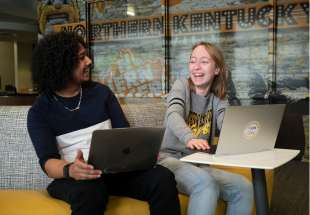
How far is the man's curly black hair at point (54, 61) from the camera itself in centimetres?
158

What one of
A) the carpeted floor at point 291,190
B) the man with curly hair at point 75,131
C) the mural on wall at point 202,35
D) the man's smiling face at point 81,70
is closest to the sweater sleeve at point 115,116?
the man with curly hair at point 75,131

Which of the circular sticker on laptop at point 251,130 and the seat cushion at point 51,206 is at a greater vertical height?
the circular sticker on laptop at point 251,130

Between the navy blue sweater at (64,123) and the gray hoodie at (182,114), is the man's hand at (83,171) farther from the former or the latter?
the gray hoodie at (182,114)

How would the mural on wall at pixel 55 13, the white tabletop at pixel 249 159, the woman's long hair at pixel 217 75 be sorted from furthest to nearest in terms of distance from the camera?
the mural on wall at pixel 55 13 → the woman's long hair at pixel 217 75 → the white tabletop at pixel 249 159

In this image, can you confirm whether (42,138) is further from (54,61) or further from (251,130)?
(251,130)

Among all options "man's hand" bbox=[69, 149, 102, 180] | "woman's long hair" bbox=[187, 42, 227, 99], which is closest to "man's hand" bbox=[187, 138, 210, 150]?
"man's hand" bbox=[69, 149, 102, 180]

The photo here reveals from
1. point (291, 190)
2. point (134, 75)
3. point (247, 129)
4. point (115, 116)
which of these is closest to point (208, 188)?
point (247, 129)

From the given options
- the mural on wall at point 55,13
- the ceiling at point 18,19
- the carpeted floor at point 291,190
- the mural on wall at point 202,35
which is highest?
the ceiling at point 18,19

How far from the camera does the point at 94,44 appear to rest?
5531 mm

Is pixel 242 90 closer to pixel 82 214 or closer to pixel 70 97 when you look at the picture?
pixel 70 97

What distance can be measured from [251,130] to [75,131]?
88 cm

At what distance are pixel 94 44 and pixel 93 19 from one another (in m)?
0.47

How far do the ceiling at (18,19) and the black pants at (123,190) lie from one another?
7135mm

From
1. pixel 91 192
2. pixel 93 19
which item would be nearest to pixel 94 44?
pixel 93 19
